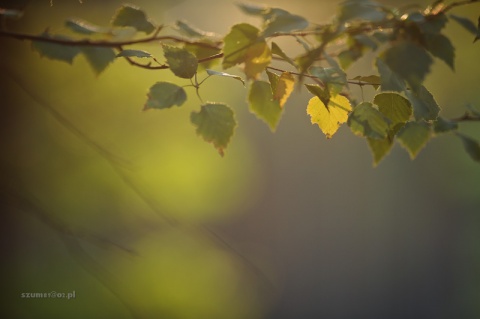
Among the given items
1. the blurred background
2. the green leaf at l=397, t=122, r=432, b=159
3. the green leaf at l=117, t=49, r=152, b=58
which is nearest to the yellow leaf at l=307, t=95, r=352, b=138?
the green leaf at l=397, t=122, r=432, b=159

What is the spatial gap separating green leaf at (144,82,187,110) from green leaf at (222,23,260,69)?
0.26 ft

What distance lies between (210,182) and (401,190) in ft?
6.03

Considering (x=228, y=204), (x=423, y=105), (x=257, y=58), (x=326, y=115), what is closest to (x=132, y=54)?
(x=257, y=58)

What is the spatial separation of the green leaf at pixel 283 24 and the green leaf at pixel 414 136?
283 mm

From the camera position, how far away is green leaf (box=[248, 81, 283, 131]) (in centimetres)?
64

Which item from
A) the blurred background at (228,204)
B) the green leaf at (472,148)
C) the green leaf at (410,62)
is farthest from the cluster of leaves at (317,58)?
the blurred background at (228,204)

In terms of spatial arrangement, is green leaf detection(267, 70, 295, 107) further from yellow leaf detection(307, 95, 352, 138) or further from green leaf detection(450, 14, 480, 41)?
green leaf detection(450, 14, 480, 41)

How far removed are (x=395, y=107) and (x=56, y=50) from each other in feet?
1.45

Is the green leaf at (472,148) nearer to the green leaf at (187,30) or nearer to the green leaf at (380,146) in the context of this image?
the green leaf at (380,146)

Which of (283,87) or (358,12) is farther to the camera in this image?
(283,87)

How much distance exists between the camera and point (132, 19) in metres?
0.68

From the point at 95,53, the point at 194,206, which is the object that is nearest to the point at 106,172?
the point at 194,206

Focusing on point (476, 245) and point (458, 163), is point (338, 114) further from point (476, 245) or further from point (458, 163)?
Answer: point (476, 245)

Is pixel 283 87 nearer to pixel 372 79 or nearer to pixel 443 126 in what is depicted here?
pixel 372 79
